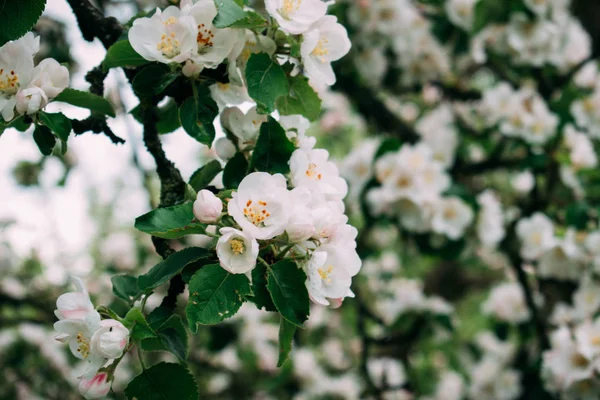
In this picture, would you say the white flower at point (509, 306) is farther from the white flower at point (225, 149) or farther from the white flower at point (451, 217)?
the white flower at point (225, 149)

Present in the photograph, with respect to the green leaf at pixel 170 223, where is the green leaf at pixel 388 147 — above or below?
below

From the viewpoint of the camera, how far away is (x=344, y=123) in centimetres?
416

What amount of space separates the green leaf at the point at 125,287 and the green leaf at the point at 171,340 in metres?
0.08

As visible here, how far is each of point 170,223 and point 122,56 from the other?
13.0 inches

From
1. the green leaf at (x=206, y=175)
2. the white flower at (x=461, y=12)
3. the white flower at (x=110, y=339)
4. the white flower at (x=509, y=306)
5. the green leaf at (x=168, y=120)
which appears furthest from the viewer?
the white flower at (x=509, y=306)

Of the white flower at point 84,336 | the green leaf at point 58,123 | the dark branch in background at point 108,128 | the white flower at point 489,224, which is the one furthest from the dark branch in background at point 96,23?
the white flower at point 489,224

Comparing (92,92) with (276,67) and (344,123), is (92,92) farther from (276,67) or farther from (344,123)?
(344,123)

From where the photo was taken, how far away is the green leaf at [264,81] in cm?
100

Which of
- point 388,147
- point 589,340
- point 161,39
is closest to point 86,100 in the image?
point 161,39

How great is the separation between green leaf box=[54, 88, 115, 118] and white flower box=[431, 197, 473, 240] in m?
1.41

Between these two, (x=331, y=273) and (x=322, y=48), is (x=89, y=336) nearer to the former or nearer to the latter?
(x=331, y=273)

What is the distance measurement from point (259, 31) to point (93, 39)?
366 millimetres

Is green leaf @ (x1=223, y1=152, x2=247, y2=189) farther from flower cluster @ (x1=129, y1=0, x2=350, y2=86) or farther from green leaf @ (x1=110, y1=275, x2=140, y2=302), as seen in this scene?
green leaf @ (x1=110, y1=275, x2=140, y2=302)

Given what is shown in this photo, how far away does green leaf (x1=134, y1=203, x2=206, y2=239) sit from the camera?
88cm
